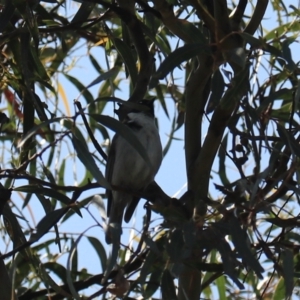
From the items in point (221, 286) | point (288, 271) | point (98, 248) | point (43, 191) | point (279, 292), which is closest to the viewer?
point (288, 271)

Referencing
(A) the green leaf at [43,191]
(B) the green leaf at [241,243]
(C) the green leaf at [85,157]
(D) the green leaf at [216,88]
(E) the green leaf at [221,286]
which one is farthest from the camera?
(E) the green leaf at [221,286]

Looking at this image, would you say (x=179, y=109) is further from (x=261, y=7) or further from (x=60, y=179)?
(x=261, y=7)

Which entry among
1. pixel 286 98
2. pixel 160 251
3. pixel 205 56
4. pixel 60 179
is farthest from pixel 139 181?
pixel 160 251

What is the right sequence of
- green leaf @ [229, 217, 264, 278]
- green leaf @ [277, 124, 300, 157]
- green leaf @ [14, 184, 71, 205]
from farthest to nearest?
green leaf @ [14, 184, 71, 205], green leaf @ [277, 124, 300, 157], green leaf @ [229, 217, 264, 278]

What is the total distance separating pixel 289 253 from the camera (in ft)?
7.02

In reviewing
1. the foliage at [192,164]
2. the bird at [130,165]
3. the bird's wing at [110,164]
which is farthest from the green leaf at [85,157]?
the bird's wing at [110,164]

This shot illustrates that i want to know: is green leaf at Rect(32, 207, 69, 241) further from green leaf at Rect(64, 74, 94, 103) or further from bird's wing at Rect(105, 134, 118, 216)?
green leaf at Rect(64, 74, 94, 103)

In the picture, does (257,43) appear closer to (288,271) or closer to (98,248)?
(288,271)

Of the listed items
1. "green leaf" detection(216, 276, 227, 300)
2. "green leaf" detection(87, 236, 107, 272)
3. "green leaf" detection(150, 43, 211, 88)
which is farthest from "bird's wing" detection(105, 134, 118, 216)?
"green leaf" detection(150, 43, 211, 88)

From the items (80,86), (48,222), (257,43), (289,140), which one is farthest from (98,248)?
(80,86)

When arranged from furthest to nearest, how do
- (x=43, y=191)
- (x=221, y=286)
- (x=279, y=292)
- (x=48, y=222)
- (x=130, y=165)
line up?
(x=130, y=165) → (x=221, y=286) → (x=279, y=292) → (x=43, y=191) → (x=48, y=222)

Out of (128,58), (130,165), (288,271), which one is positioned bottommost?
(288,271)

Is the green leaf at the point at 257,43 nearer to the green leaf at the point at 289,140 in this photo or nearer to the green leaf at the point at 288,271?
the green leaf at the point at 289,140

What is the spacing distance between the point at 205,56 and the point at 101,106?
1.59 meters
